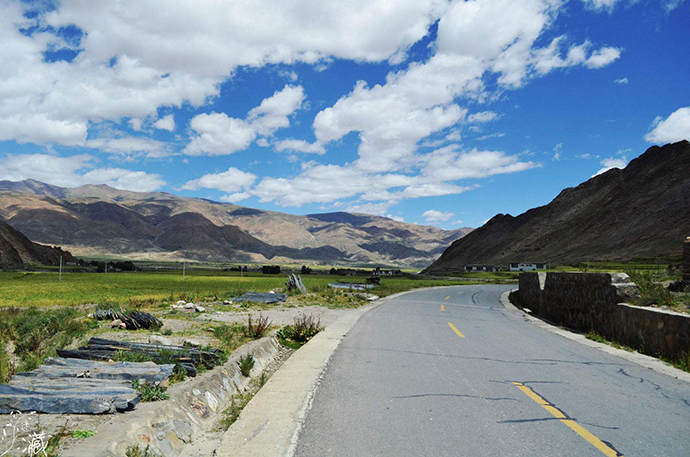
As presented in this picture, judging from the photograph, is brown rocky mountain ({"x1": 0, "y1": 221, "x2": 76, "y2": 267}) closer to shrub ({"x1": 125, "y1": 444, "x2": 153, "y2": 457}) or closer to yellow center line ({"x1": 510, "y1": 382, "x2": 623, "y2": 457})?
shrub ({"x1": 125, "y1": 444, "x2": 153, "y2": 457})

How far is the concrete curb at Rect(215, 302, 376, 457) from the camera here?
16.4 feet

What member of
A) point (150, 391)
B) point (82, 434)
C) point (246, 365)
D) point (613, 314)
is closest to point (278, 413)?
point (150, 391)

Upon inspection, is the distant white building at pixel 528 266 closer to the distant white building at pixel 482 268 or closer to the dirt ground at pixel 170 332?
the distant white building at pixel 482 268

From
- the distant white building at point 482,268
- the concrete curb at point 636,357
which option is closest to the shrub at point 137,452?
the concrete curb at point 636,357

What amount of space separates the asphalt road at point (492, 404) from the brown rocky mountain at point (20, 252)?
98541 millimetres

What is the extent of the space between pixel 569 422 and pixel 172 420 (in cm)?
474

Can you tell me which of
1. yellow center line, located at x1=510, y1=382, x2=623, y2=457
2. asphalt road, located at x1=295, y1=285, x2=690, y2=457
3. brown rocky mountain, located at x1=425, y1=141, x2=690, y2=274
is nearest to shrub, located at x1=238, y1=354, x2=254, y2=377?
asphalt road, located at x1=295, y1=285, x2=690, y2=457

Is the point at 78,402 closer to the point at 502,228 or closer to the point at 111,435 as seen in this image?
the point at 111,435

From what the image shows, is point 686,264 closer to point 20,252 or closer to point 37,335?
point 37,335

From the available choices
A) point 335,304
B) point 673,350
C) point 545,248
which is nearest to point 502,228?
point 545,248

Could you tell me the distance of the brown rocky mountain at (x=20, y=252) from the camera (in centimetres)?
9257

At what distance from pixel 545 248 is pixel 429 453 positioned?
127501 millimetres

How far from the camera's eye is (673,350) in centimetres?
979

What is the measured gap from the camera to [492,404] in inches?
250
